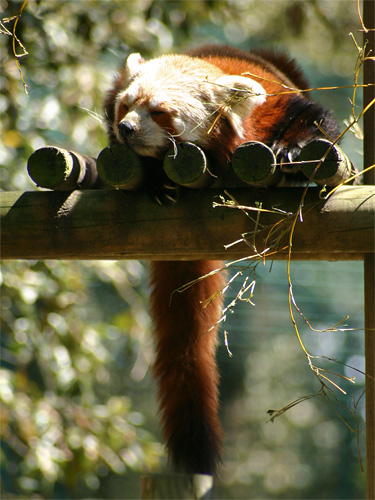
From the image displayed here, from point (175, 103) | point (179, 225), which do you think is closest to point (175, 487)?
point (179, 225)

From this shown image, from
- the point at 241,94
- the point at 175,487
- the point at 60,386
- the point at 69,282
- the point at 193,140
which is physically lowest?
the point at 60,386

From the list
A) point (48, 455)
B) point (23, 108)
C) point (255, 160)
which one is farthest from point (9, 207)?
point (48, 455)

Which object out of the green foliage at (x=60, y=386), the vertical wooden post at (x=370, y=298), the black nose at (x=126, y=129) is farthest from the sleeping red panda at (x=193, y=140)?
the green foliage at (x=60, y=386)

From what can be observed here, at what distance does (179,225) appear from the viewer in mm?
1343

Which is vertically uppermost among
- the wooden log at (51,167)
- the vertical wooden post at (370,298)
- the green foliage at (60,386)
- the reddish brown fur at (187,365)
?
the wooden log at (51,167)

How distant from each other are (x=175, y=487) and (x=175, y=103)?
96 cm

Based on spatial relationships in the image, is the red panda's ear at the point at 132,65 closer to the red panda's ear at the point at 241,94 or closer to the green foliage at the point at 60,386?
the red panda's ear at the point at 241,94

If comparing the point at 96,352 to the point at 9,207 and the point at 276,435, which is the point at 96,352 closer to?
the point at 9,207

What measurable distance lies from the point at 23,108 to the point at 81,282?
0.79 meters

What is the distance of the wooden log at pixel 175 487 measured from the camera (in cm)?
145

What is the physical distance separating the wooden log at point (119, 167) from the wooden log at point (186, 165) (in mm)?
72

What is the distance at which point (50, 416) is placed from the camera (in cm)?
263

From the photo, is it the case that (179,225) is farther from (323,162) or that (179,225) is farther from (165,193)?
(323,162)

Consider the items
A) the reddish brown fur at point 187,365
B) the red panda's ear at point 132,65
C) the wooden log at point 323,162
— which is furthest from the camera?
the red panda's ear at point 132,65
